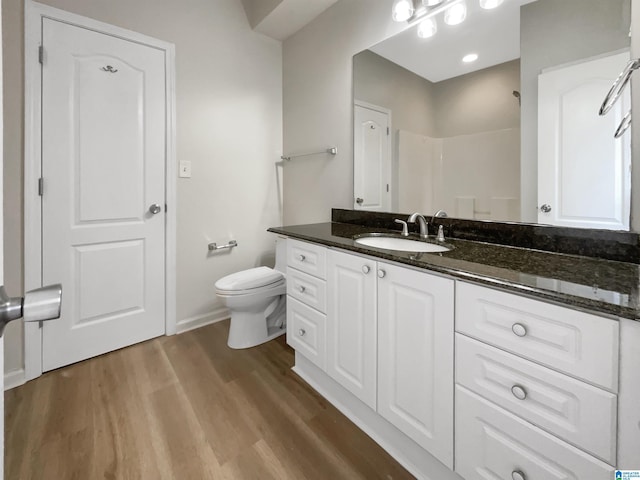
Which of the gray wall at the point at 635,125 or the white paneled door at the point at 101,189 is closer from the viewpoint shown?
the gray wall at the point at 635,125

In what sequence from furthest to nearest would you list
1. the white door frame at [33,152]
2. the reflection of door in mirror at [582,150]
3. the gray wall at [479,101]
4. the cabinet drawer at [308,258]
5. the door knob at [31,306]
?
the white door frame at [33,152], the cabinet drawer at [308,258], the gray wall at [479,101], the reflection of door in mirror at [582,150], the door knob at [31,306]

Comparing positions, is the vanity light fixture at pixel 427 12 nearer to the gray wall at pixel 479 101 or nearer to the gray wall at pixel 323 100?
the gray wall at pixel 323 100

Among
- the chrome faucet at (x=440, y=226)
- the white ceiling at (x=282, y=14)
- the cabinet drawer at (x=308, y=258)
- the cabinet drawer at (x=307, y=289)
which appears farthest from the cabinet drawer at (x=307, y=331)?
the white ceiling at (x=282, y=14)

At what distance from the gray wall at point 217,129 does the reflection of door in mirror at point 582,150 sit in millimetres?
1957

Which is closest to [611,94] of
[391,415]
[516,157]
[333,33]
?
[516,157]

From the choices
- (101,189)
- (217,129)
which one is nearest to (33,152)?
(101,189)

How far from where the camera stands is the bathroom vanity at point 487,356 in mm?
772

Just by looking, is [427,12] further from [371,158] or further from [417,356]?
[417,356]

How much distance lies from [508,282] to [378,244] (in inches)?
33.5

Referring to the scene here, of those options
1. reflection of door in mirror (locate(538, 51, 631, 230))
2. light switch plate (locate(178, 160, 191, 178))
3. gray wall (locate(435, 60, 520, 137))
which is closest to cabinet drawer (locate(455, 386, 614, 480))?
reflection of door in mirror (locate(538, 51, 631, 230))

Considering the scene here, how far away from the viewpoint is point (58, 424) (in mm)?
1479

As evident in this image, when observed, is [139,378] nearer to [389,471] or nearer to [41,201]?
[41,201]

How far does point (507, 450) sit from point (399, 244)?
3.13ft

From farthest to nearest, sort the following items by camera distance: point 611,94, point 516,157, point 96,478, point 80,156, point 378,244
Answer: point 80,156 → point 378,244 → point 516,157 → point 96,478 → point 611,94
